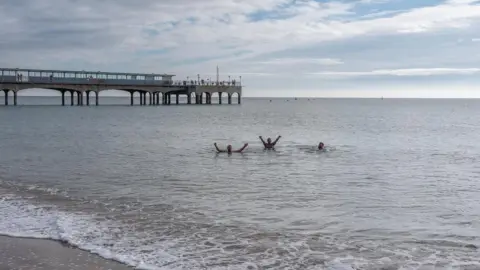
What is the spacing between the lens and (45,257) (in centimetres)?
918

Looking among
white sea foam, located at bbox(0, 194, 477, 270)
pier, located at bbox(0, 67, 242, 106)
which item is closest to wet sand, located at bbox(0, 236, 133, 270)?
white sea foam, located at bbox(0, 194, 477, 270)

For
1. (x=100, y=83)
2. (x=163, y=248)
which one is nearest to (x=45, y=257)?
(x=163, y=248)

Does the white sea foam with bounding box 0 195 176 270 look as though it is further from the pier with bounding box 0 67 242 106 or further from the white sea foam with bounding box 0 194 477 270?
the pier with bounding box 0 67 242 106

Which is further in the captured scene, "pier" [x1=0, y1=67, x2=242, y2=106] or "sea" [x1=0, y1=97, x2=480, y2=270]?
"pier" [x1=0, y1=67, x2=242, y2=106]

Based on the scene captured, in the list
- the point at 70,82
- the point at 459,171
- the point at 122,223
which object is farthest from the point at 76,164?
the point at 70,82

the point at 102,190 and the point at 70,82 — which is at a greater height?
the point at 70,82

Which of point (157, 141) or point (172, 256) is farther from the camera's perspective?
point (157, 141)

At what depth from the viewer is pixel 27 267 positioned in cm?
857

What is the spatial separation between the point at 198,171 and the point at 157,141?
15501 millimetres

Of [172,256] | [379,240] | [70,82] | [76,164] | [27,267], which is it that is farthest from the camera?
[70,82]

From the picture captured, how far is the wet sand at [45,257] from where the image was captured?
8688mm


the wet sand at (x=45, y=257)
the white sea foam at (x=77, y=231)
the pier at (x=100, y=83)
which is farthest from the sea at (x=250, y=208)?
the pier at (x=100, y=83)

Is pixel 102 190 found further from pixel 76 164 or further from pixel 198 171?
pixel 76 164

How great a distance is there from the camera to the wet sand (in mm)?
8688
